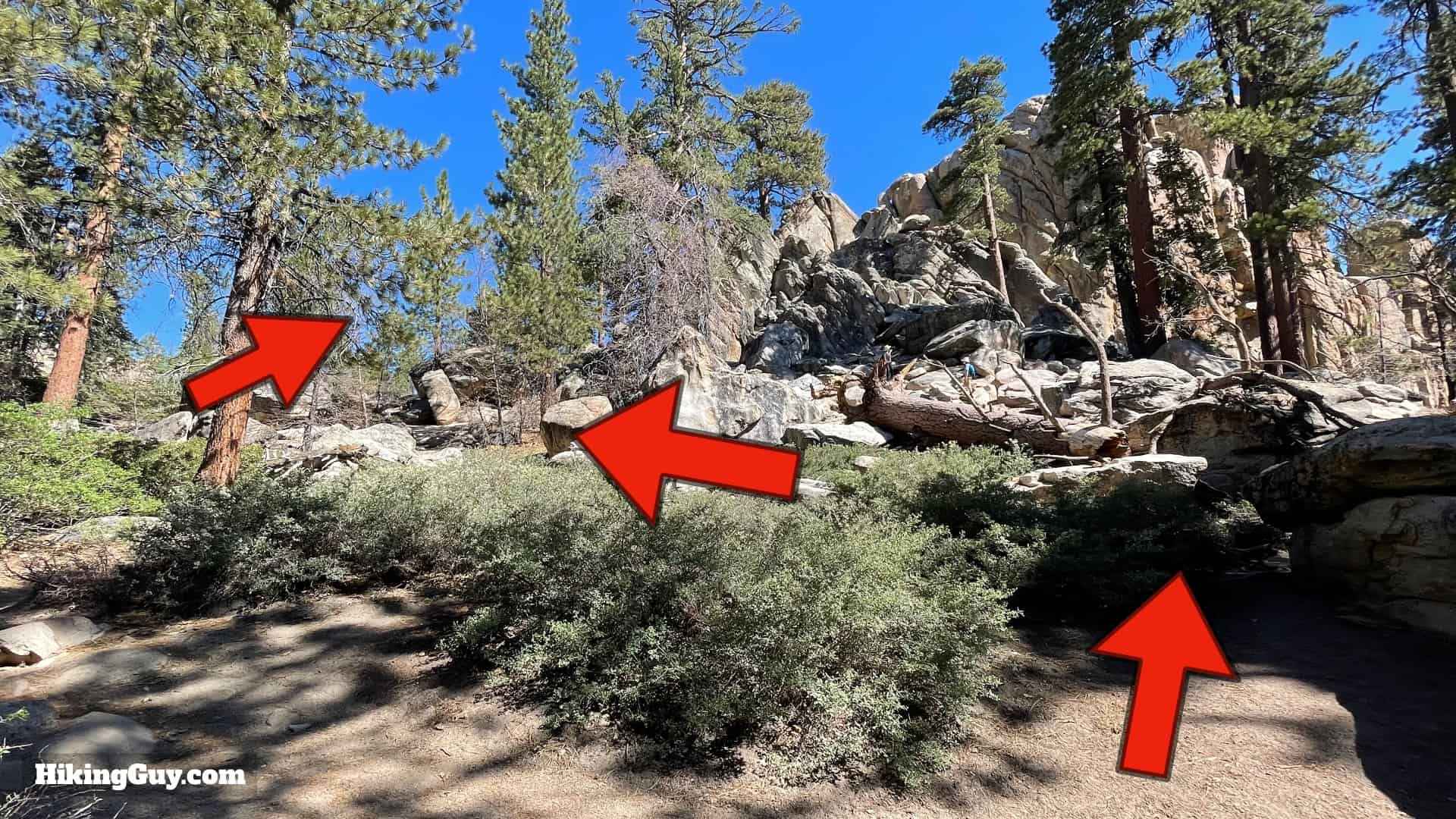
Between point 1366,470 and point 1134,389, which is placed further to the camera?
point 1134,389

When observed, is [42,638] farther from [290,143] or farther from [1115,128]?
[1115,128]

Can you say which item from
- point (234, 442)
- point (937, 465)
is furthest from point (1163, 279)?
point (234, 442)

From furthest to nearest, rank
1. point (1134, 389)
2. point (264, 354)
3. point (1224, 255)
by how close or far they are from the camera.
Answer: point (1224, 255) → point (1134, 389) → point (264, 354)

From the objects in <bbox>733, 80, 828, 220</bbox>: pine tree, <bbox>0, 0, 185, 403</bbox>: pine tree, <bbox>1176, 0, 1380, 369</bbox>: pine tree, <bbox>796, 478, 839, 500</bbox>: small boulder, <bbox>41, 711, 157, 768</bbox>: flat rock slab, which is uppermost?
<bbox>733, 80, 828, 220</bbox>: pine tree

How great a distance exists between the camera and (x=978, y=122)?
2498cm

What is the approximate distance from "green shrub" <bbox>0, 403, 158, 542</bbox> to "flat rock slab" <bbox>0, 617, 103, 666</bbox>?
76cm

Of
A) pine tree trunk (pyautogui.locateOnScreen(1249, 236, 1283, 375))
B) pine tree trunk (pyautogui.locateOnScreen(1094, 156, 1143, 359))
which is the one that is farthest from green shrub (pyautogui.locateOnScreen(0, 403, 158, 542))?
pine tree trunk (pyautogui.locateOnScreen(1249, 236, 1283, 375))

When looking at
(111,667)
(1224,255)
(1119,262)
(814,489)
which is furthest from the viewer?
(1119,262)

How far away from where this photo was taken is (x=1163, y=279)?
15.0 meters

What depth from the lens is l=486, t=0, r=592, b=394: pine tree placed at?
58.1 feet

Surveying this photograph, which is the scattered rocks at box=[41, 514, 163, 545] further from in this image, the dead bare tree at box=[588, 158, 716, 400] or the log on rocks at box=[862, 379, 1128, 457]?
the dead bare tree at box=[588, 158, 716, 400]

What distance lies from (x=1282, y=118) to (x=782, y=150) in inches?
809

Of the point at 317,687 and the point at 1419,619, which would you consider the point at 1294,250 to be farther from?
the point at 317,687

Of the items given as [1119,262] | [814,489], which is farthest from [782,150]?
[814,489]
